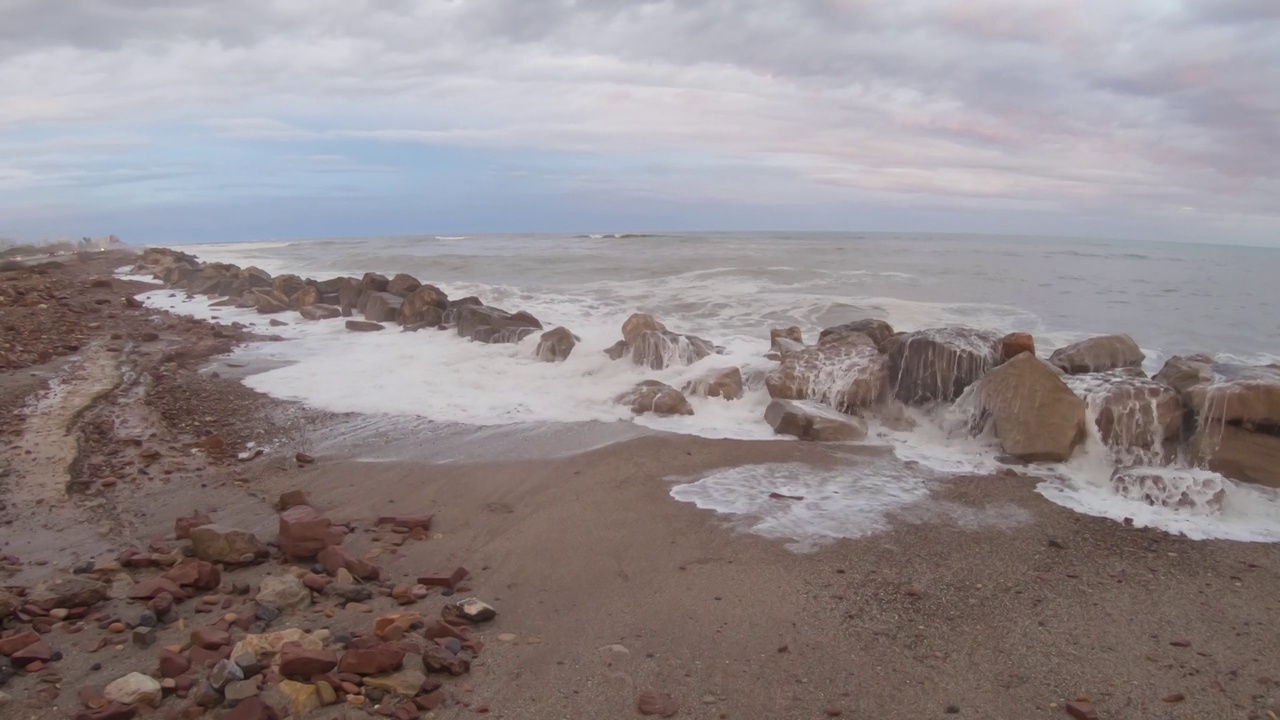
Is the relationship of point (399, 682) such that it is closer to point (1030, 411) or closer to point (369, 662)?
point (369, 662)

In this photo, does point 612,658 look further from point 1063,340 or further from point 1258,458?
point 1063,340

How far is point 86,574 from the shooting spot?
12.4 feet

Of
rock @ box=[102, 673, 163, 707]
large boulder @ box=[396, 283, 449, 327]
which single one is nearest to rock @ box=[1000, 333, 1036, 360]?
rock @ box=[102, 673, 163, 707]

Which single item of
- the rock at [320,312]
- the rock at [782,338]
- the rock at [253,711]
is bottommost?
the rock at [253,711]

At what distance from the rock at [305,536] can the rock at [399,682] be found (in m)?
1.38

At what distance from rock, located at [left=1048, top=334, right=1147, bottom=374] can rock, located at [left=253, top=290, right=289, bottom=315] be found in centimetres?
1230

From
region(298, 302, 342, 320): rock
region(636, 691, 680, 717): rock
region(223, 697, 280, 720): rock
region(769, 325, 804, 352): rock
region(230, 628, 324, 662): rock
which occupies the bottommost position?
region(636, 691, 680, 717): rock

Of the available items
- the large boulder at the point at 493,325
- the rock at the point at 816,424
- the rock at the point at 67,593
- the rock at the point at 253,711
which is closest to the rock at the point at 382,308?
the large boulder at the point at 493,325

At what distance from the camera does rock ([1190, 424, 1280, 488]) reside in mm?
5508

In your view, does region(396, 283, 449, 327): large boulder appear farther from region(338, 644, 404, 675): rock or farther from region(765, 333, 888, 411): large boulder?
region(338, 644, 404, 675): rock

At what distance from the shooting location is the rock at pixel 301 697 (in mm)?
2729

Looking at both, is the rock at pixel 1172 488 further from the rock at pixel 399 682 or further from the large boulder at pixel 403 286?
the large boulder at pixel 403 286

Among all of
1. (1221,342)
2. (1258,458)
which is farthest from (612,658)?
(1221,342)

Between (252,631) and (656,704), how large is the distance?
1.75 meters
